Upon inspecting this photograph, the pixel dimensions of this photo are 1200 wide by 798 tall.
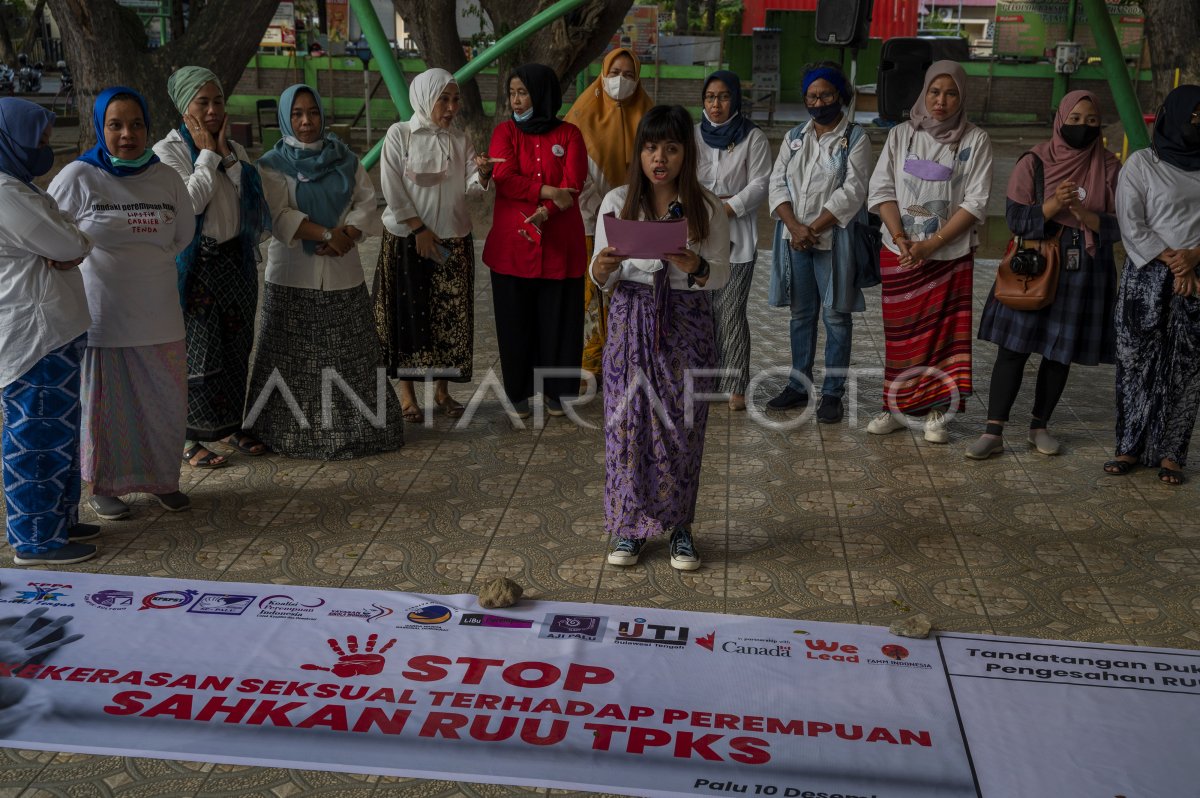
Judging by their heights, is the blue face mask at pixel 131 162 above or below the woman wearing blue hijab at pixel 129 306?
above

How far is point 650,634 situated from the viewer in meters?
3.39

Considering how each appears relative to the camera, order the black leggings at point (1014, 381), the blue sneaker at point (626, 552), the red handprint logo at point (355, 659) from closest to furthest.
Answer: the red handprint logo at point (355, 659) < the blue sneaker at point (626, 552) < the black leggings at point (1014, 381)

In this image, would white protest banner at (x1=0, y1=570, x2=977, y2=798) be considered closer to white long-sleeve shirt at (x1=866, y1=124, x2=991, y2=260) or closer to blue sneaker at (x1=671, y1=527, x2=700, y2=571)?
blue sneaker at (x1=671, y1=527, x2=700, y2=571)

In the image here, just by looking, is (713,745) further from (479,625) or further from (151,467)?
(151,467)

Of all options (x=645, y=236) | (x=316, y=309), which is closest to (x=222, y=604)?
(x=316, y=309)

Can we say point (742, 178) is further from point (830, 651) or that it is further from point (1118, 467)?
point (830, 651)

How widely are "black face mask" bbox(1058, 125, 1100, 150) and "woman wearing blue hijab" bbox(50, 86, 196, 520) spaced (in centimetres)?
327

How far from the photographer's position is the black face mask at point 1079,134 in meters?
4.53

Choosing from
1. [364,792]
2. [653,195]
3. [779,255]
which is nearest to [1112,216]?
[779,255]

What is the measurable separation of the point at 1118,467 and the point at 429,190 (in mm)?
3022

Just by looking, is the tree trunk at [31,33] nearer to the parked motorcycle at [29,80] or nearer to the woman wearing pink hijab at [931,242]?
the parked motorcycle at [29,80]

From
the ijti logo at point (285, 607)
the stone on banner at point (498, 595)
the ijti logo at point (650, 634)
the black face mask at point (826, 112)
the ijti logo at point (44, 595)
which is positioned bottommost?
the ijti logo at point (650, 634)

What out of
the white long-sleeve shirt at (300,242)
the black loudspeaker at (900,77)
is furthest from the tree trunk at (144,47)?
the black loudspeaker at (900,77)

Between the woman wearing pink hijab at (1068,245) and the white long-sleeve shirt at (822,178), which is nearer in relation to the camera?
the woman wearing pink hijab at (1068,245)
